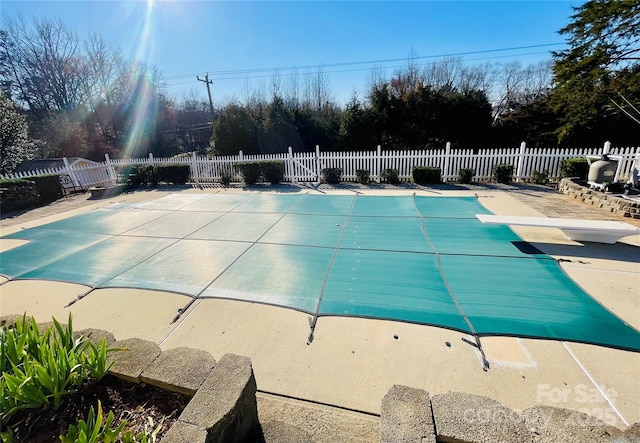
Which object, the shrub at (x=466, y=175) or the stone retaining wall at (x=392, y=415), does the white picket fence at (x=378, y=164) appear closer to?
the shrub at (x=466, y=175)

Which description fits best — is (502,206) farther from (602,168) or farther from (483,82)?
(483,82)

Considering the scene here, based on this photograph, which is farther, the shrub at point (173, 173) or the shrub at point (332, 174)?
the shrub at point (173, 173)

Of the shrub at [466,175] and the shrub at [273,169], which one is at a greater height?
the shrub at [273,169]

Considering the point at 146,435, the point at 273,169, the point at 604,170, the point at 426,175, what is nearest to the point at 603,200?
the point at 604,170

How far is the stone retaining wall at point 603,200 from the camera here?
518 cm

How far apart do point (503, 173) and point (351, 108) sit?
8.62m

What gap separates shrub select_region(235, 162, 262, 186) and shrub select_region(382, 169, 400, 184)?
4.64m

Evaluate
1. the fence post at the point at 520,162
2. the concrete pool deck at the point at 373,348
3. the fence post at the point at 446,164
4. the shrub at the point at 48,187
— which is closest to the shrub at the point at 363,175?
the fence post at the point at 446,164

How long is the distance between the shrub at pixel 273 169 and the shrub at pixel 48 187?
7187mm

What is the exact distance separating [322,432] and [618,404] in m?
2.01

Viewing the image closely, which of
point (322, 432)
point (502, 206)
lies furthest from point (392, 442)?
point (502, 206)

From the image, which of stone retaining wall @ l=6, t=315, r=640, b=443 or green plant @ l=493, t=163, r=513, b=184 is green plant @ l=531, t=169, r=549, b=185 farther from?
stone retaining wall @ l=6, t=315, r=640, b=443

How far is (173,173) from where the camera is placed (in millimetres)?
11133

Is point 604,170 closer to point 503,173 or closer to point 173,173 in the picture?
point 503,173
